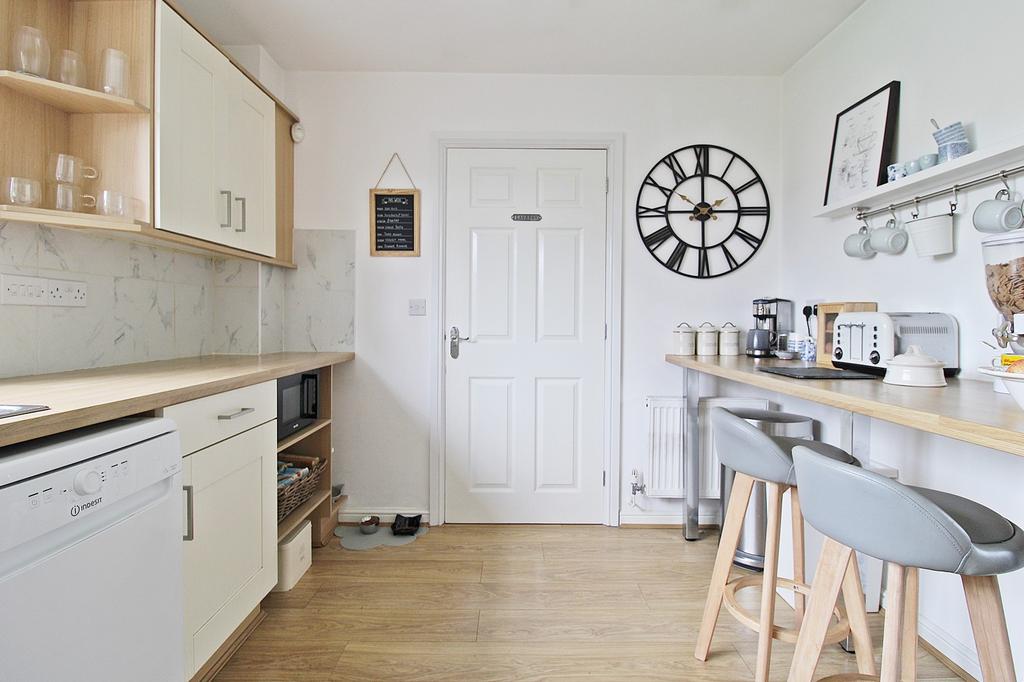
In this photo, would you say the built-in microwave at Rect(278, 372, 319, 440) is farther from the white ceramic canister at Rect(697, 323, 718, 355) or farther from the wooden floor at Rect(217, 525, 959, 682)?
the white ceramic canister at Rect(697, 323, 718, 355)

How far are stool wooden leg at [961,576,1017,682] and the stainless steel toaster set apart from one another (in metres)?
0.77

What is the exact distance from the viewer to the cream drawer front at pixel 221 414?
55.8 inches

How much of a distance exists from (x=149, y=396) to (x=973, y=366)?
7.52 ft

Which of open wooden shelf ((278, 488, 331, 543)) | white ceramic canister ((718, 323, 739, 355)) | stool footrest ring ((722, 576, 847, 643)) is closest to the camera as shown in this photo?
stool footrest ring ((722, 576, 847, 643))

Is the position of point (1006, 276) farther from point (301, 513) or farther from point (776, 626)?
point (301, 513)

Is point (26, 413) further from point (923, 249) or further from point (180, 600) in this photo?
point (923, 249)

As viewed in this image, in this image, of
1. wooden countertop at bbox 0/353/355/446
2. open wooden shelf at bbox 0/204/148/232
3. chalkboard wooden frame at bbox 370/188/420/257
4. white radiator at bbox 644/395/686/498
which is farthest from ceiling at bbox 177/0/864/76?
white radiator at bbox 644/395/686/498

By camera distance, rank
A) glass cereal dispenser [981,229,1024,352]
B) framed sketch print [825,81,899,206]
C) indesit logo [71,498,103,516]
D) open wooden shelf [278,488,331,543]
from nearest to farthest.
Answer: indesit logo [71,498,103,516], glass cereal dispenser [981,229,1024,352], framed sketch print [825,81,899,206], open wooden shelf [278,488,331,543]

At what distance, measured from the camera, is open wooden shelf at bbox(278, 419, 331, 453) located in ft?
6.89

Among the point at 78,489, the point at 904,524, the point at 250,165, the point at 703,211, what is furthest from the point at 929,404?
the point at 250,165

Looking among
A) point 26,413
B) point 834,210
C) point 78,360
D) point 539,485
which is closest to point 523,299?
point 539,485

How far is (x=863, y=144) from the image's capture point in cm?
213

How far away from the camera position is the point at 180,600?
126 centimetres

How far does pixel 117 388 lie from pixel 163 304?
3.28 ft
